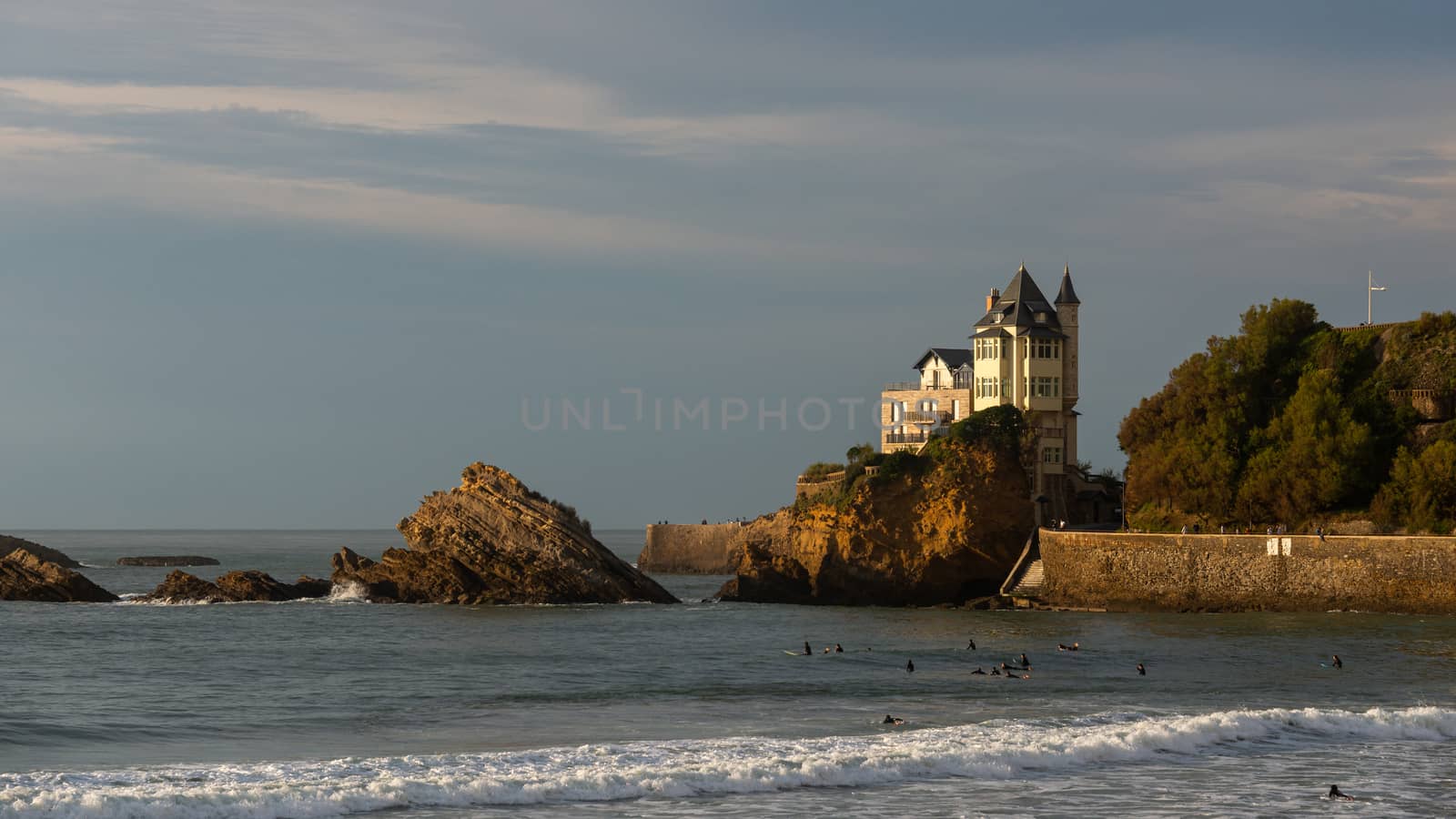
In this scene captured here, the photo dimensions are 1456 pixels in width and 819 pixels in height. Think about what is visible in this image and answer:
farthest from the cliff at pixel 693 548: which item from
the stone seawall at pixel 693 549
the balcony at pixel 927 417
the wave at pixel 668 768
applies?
the wave at pixel 668 768

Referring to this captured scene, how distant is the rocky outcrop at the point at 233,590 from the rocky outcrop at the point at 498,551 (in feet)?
14.5

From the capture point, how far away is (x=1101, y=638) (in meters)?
44.3

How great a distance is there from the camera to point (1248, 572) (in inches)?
2030

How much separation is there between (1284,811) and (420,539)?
144 feet

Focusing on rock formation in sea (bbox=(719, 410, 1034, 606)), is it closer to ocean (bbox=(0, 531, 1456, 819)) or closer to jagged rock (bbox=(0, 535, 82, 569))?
ocean (bbox=(0, 531, 1456, 819))

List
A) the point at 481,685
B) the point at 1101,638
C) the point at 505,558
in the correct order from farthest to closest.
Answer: the point at 505,558
the point at 1101,638
the point at 481,685

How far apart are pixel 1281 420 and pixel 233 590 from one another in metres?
41.5

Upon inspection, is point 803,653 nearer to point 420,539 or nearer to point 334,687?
point 334,687

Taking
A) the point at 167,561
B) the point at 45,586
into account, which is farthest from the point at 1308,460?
the point at 167,561

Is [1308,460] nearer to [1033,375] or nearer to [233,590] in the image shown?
[1033,375]

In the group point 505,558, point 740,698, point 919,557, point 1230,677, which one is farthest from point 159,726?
point 919,557

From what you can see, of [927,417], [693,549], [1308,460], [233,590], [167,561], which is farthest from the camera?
[167,561]

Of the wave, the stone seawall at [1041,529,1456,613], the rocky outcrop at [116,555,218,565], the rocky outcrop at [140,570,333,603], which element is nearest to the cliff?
the rocky outcrop at [140,570,333,603]

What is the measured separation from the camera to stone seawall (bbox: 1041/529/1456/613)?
4803 centimetres
